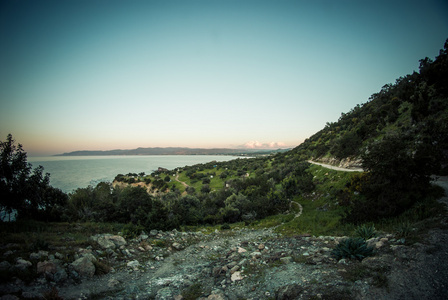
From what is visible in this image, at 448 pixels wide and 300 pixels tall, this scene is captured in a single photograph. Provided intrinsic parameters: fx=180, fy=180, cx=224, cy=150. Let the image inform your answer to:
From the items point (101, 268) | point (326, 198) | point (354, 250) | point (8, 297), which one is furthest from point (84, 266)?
point (326, 198)

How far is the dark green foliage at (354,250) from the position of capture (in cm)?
553

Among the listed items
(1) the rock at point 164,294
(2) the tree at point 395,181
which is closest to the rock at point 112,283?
(1) the rock at point 164,294

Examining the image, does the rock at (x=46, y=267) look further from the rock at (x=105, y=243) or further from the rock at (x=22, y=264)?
the rock at (x=105, y=243)

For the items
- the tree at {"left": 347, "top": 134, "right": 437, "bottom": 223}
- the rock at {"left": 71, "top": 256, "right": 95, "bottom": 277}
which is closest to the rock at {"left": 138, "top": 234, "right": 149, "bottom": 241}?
the rock at {"left": 71, "top": 256, "right": 95, "bottom": 277}

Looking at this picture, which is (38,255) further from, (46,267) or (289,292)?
(289,292)

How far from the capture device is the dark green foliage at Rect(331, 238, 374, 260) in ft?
18.2

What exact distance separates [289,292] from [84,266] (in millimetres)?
6676

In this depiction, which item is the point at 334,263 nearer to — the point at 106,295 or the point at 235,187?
the point at 106,295

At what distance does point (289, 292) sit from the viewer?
4.42m

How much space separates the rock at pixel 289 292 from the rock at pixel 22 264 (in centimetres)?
760

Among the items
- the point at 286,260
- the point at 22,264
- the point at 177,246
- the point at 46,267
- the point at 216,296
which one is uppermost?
the point at 22,264

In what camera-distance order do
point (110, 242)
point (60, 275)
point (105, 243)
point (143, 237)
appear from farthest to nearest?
1. point (143, 237)
2. point (110, 242)
3. point (105, 243)
4. point (60, 275)

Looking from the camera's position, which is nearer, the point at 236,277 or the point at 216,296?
the point at 216,296

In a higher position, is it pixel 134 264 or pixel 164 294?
pixel 164 294
